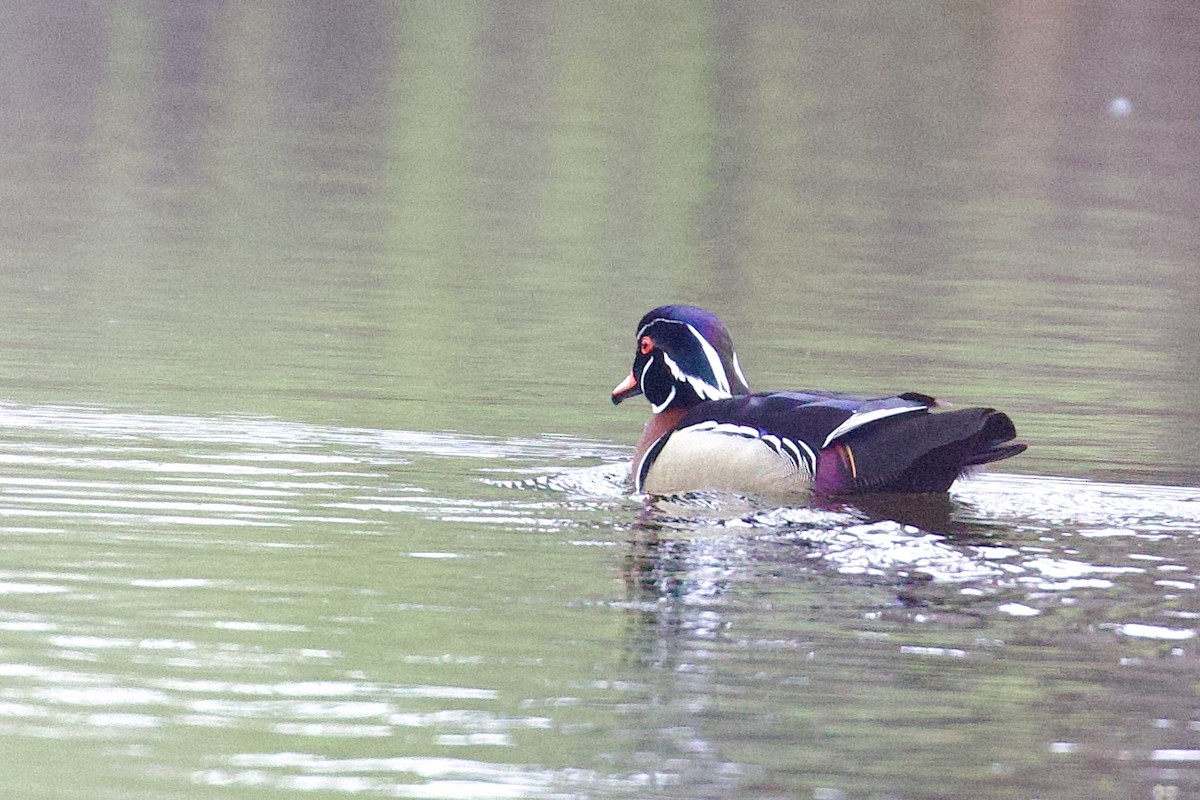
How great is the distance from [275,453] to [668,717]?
4.78m

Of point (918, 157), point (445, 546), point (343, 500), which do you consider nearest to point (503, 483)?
point (343, 500)

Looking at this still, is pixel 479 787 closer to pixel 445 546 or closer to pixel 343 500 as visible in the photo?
pixel 445 546

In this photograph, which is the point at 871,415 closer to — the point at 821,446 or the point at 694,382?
the point at 821,446

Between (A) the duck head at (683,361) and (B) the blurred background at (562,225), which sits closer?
(A) the duck head at (683,361)

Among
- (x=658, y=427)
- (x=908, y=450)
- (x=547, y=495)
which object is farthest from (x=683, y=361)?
(x=908, y=450)

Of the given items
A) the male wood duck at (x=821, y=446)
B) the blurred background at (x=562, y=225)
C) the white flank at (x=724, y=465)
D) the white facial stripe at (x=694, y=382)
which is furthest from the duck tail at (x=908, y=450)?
the blurred background at (x=562, y=225)

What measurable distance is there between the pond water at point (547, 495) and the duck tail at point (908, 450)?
0.19 m

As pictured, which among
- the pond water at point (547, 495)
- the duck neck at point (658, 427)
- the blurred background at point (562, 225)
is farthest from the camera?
the blurred background at point (562, 225)

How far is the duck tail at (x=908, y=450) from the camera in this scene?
408 inches

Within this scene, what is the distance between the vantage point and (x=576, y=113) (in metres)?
40.3

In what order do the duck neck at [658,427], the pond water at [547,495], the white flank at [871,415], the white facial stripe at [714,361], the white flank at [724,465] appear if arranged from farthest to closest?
1. the white facial stripe at [714,361]
2. the duck neck at [658,427]
3. the white flank at [724,465]
4. the white flank at [871,415]
5. the pond water at [547,495]

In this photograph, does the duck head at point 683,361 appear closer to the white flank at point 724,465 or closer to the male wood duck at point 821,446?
the male wood duck at point 821,446

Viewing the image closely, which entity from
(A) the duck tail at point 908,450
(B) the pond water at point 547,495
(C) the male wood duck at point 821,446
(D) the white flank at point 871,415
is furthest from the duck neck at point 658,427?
(D) the white flank at point 871,415

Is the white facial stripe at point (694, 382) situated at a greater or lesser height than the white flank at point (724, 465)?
greater
